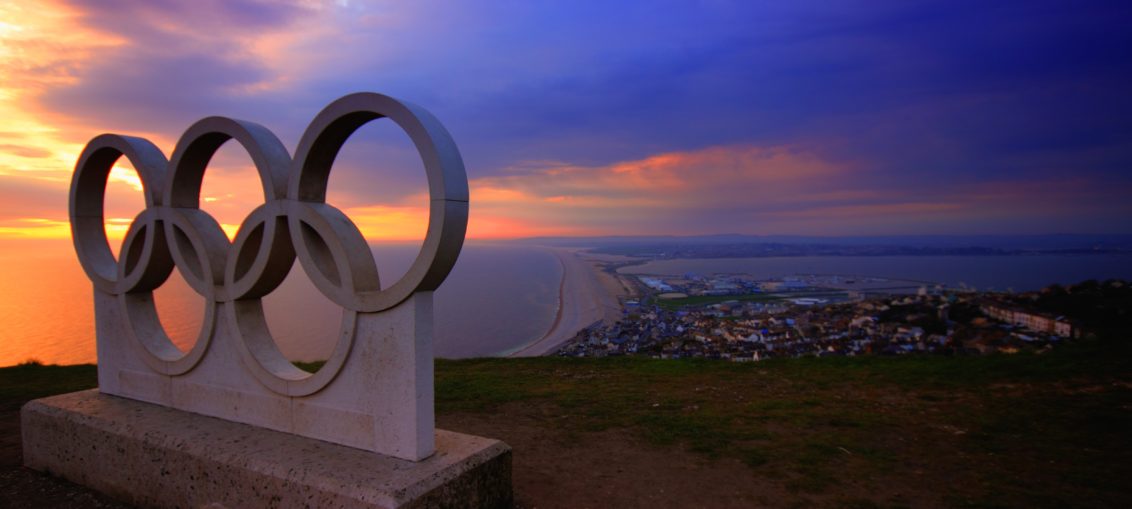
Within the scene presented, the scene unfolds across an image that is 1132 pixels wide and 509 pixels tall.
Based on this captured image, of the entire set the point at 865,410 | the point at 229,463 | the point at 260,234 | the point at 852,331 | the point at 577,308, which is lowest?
the point at 577,308

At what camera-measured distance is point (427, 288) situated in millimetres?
4676

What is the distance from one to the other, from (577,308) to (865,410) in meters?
23.9

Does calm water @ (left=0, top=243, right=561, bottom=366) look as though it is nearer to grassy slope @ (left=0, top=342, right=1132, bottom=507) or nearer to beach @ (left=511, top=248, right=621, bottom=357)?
beach @ (left=511, top=248, right=621, bottom=357)

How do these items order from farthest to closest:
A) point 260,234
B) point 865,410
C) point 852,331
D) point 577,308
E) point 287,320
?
point 577,308, point 287,320, point 852,331, point 865,410, point 260,234

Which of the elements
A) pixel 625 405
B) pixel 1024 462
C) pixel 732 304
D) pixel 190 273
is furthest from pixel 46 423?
pixel 732 304

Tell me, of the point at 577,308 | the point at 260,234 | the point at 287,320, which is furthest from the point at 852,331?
the point at 287,320

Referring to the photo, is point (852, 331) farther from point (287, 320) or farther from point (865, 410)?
point (287, 320)

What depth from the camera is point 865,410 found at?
8.27m

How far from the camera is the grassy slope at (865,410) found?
586cm

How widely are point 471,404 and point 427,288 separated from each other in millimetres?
4971

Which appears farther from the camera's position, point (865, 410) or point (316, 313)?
point (316, 313)

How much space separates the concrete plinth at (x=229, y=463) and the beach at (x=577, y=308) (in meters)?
12.3

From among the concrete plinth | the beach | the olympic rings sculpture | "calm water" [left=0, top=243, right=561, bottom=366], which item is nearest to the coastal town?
the beach

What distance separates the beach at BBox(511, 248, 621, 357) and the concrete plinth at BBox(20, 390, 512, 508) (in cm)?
1227
